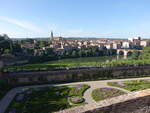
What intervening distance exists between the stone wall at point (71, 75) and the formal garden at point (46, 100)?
4.01 metres

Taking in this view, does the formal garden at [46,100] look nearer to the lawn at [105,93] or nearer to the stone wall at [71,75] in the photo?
the lawn at [105,93]

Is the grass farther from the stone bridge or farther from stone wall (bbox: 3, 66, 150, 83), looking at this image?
the stone bridge

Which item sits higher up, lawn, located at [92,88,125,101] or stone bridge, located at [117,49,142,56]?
stone bridge, located at [117,49,142,56]

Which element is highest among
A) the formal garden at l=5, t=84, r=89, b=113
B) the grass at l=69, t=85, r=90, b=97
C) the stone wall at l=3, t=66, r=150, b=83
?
the stone wall at l=3, t=66, r=150, b=83

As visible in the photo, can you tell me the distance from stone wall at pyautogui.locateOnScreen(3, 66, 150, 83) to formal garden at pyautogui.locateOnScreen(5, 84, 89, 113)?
401 cm

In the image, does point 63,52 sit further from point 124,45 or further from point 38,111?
point 124,45

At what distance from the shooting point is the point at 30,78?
2050cm

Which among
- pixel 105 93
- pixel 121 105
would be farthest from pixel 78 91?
pixel 121 105

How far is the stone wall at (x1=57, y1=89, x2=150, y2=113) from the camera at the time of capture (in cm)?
316

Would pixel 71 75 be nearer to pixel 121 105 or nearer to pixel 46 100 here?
pixel 46 100

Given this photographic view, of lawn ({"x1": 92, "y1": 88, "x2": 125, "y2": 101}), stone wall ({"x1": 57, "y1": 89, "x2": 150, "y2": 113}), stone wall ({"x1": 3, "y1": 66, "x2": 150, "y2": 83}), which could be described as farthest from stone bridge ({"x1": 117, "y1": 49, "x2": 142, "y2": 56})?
stone wall ({"x1": 57, "y1": 89, "x2": 150, "y2": 113})

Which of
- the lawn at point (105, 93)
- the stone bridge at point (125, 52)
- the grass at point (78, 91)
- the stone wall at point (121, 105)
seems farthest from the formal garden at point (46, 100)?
the stone bridge at point (125, 52)

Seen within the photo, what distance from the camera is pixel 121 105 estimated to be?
129 inches

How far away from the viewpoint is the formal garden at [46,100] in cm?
Result: 1207
